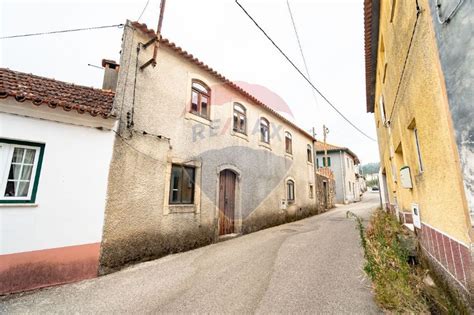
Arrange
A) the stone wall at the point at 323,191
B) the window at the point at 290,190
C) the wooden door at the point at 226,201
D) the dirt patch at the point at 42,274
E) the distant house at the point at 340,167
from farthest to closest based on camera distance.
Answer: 1. the distant house at the point at 340,167
2. the stone wall at the point at 323,191
3. the window at the point at 290,190
4. the wooden door at the point at 226,201
5. the dirt patch at the point at 42,274

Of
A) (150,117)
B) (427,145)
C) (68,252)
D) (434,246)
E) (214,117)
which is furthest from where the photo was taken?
(214,117)

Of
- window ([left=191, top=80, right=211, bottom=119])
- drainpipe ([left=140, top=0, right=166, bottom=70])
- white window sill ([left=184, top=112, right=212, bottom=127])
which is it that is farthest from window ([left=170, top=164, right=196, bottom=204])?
drainpipe ([left=140, top=0, right=166, bottom=70])

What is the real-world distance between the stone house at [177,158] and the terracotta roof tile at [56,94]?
23.0 inches

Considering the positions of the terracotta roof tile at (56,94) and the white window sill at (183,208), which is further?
the white window sill at (183,208)

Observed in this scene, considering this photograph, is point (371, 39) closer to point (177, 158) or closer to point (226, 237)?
point (177, 158)

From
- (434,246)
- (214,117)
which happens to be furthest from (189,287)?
(214,117)

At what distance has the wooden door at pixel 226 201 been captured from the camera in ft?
27.3

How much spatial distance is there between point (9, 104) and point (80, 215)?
251cm

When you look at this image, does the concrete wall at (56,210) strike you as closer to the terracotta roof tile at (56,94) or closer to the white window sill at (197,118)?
the terracotta roof tile at (56,94)

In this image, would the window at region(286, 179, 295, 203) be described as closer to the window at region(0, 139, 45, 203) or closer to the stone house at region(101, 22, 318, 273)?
the stone house at region(101, 22, 318, 273)

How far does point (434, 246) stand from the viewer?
3.44m

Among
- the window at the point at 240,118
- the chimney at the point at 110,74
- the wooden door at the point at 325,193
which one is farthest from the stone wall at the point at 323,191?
the chimney at the point at 110,74

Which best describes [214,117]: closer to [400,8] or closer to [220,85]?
[220,85]

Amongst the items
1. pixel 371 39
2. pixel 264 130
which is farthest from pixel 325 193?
pixel 371 39
